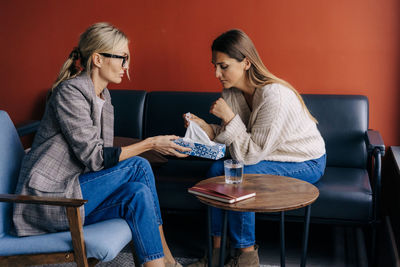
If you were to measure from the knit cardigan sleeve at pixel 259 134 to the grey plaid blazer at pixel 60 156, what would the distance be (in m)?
0.67

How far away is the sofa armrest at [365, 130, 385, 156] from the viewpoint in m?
2.34

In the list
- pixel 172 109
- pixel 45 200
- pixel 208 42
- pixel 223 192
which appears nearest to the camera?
pixel 45 200

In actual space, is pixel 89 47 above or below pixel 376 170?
above

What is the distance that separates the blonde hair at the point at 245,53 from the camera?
2.31m

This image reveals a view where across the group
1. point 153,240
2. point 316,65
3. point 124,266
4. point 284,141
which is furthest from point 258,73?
point 124,266

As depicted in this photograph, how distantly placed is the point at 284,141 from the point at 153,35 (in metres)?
1.45

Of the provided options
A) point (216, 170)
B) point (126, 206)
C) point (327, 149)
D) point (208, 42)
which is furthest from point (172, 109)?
point (126, 206)

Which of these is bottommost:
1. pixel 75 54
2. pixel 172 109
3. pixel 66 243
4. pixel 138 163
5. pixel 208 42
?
pixel 66 243

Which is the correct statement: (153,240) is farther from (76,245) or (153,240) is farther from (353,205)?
(353,205)

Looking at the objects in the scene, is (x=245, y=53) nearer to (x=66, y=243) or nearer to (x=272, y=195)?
(x=272, y=195)

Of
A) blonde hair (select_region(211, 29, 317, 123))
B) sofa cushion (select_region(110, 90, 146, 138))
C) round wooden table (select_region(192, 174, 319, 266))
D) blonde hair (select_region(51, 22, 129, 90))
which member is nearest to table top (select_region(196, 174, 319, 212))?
round wooden table (select_region(192, 174, 319, 266))

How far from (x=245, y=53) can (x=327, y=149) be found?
909 millimetres

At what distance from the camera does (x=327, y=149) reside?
2809 mm

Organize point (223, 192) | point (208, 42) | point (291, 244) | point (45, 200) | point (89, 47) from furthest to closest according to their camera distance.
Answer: point (208, 42) < point (291, 244) < point (89, 47) < point (223, 192) < point (45, 200)
